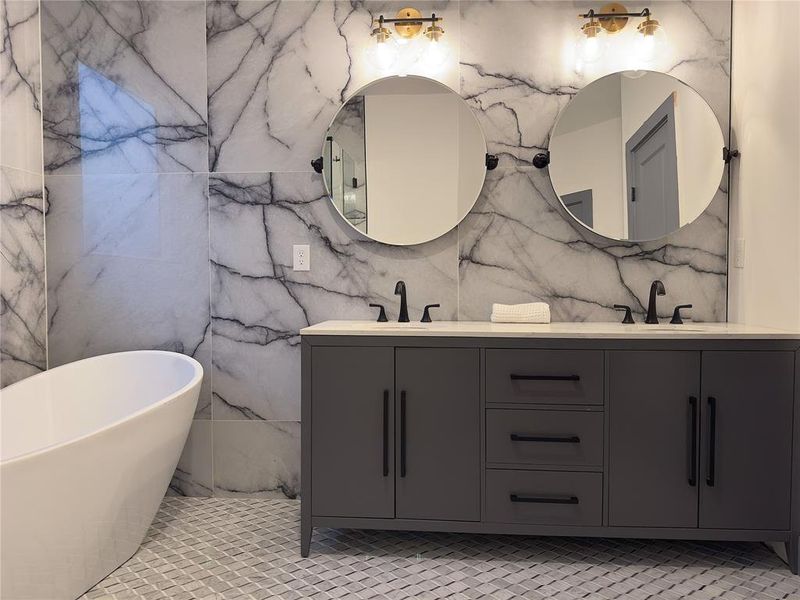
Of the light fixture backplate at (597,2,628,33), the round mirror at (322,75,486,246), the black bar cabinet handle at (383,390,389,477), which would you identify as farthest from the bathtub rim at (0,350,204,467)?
the light fixture backplate at (597,2,628,33)

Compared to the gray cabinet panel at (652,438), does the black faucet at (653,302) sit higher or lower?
higher

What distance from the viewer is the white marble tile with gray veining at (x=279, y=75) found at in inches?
107

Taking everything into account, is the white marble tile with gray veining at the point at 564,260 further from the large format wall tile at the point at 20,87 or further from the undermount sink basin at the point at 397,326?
the large format wall tile at the point at 20,87

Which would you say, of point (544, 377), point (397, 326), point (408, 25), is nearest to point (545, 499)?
point (544, 377)

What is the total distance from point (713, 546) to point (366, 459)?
1.34 m

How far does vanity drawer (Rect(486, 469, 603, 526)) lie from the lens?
2.17 m

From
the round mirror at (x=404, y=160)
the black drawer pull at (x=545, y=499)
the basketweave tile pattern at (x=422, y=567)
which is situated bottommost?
the basketweave tile pattern at (x=422, y=567)

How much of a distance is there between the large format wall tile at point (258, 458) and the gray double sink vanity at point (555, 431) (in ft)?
1.94

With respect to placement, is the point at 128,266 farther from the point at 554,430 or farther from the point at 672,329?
the point at 672,329

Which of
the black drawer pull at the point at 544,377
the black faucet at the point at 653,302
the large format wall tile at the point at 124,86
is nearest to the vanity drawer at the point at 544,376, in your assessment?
the black drawer pull at the point at 544,377

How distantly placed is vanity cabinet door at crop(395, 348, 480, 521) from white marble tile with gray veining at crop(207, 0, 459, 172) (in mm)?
1114

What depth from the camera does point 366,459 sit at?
2229 millimetres

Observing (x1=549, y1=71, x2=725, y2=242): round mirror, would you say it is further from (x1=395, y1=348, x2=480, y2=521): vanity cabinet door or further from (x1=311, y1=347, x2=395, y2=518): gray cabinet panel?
(x1=311, y1=347, x2=395, y2=518): gray cabinet panel

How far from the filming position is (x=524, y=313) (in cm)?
252
